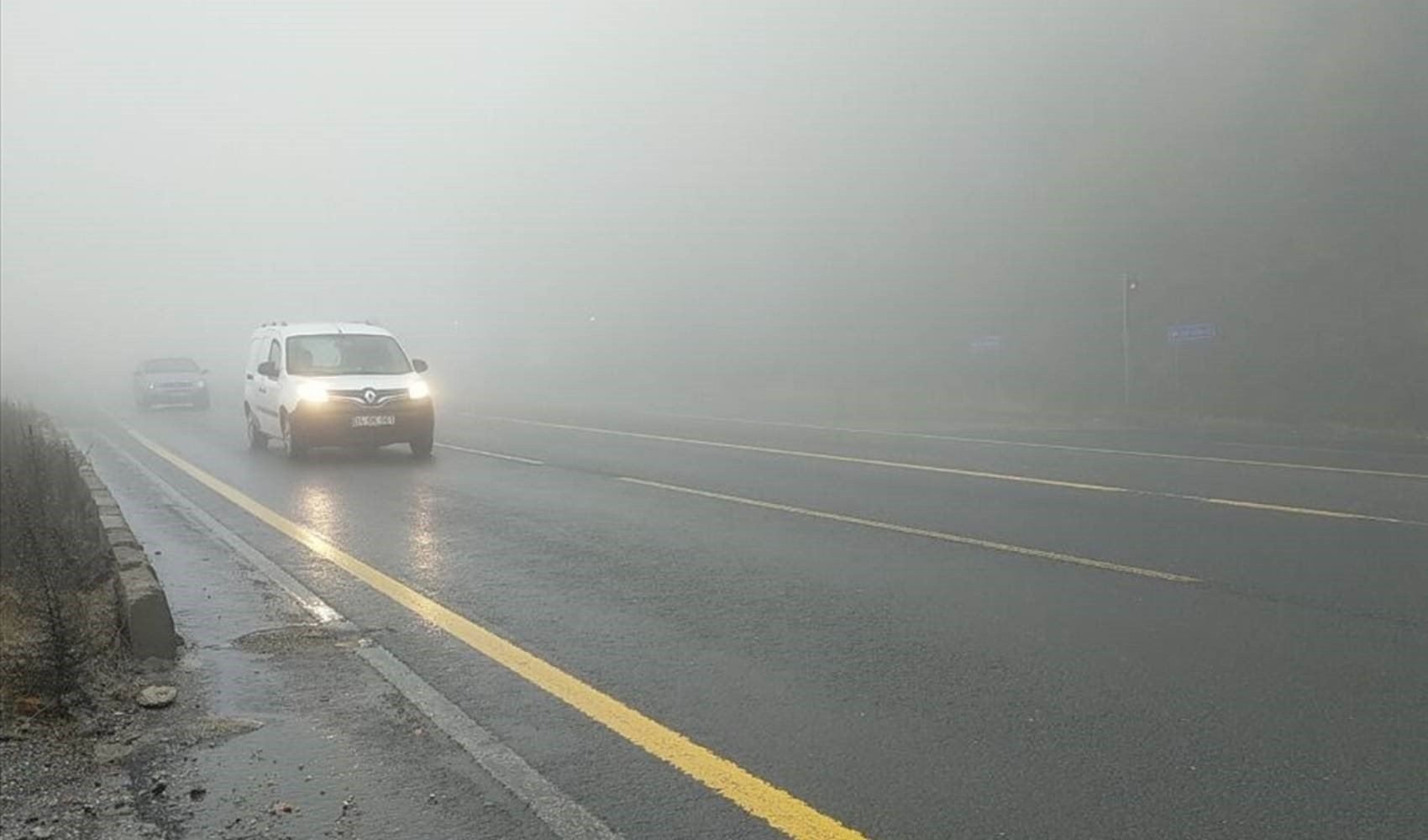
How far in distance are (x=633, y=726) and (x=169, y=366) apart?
3355cm

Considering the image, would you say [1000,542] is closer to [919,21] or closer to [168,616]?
[168,616]

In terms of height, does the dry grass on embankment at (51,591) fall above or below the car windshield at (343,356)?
below

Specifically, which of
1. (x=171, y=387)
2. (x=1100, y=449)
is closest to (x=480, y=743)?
(x=1100, y=449)

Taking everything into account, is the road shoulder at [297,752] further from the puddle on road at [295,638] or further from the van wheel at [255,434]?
the van wheel at [255,434]

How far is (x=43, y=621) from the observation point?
6824mm

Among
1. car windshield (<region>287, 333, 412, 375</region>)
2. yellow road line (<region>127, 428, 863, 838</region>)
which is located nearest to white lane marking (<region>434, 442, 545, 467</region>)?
car windshield (<region>287, 333, 412, 375</region>)

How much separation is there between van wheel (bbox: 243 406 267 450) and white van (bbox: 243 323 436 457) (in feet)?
1.11

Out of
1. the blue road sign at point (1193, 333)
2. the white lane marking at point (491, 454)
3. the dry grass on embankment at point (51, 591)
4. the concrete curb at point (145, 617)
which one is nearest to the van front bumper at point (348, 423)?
the white lane marking at point (491, 454)

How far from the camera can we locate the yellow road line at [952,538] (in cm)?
829

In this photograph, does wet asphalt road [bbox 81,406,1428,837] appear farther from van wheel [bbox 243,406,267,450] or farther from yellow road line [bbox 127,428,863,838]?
van wheel [bbox 243,406,267,450]

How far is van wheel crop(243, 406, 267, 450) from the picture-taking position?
1914cm

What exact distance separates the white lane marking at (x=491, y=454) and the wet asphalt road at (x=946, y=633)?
2.26 m

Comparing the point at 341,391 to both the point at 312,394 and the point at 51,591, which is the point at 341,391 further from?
the point at 51,591

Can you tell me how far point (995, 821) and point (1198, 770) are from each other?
95cm
